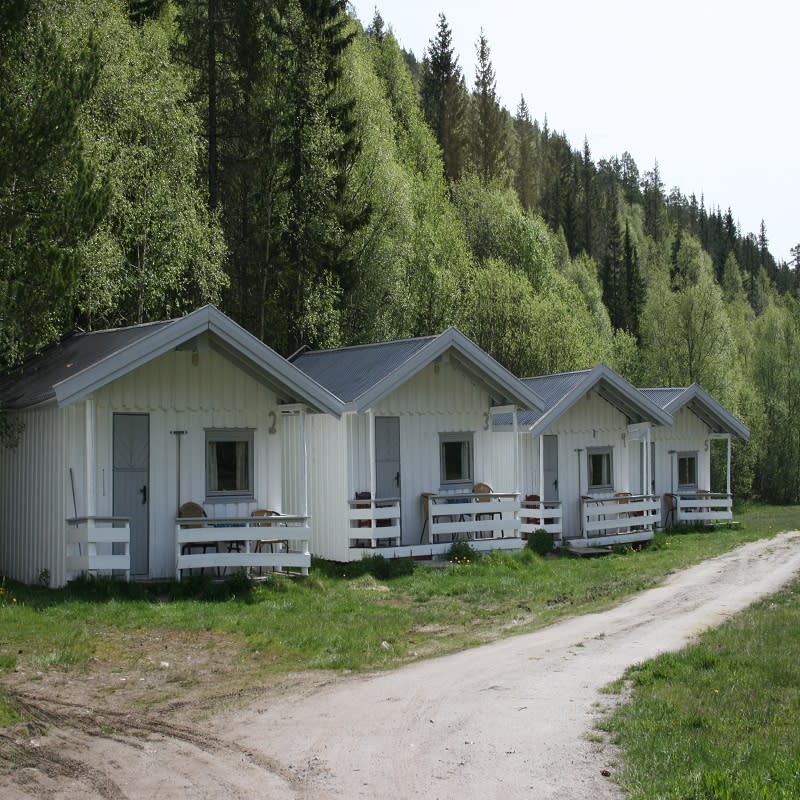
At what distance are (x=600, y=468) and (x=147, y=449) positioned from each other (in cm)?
1329

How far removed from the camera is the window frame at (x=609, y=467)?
27.0 meters

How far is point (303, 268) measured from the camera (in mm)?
33500

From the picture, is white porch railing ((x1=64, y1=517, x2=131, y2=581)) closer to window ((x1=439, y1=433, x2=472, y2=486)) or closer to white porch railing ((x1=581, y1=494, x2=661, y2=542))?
window ((x1=439, y1=433, x2=472, y2=486))

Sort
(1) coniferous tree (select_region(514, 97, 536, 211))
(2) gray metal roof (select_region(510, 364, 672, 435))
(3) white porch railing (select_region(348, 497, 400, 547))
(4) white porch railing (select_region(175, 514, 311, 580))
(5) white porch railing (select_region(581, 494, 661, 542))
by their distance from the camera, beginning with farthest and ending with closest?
(1) coniferous tree (select_region(514, 97, 536, 211)), (5) white porch railing (select_region(581, 494, 661, 542)), (2) gray metal roof (select_region(510, 364, 672, 435)), (3) white porch railing (select_region(348, 497, 400, 547)), (4) white porch railing (select_region(175, 514, 311, 580))

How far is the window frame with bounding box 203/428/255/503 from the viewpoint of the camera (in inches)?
734

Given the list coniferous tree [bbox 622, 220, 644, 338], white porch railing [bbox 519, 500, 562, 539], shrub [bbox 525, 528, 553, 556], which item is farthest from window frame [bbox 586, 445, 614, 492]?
coniferous tree [bbox 622, 220, 644, 338]

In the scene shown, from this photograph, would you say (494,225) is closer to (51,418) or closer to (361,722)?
(51,418)

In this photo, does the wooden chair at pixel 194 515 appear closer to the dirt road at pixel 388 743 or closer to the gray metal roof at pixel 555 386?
the dirt road at pixel 388 743

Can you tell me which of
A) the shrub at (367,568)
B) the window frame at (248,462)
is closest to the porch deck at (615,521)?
the shrub at (367,568)

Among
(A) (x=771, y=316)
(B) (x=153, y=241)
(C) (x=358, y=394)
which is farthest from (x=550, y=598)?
(A) (x=771, y=316)

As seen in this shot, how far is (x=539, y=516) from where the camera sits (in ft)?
78.6

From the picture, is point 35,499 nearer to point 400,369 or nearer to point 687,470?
point 400,369

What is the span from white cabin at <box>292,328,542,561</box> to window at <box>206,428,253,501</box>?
2.40 m

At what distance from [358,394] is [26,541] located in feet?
21.7
